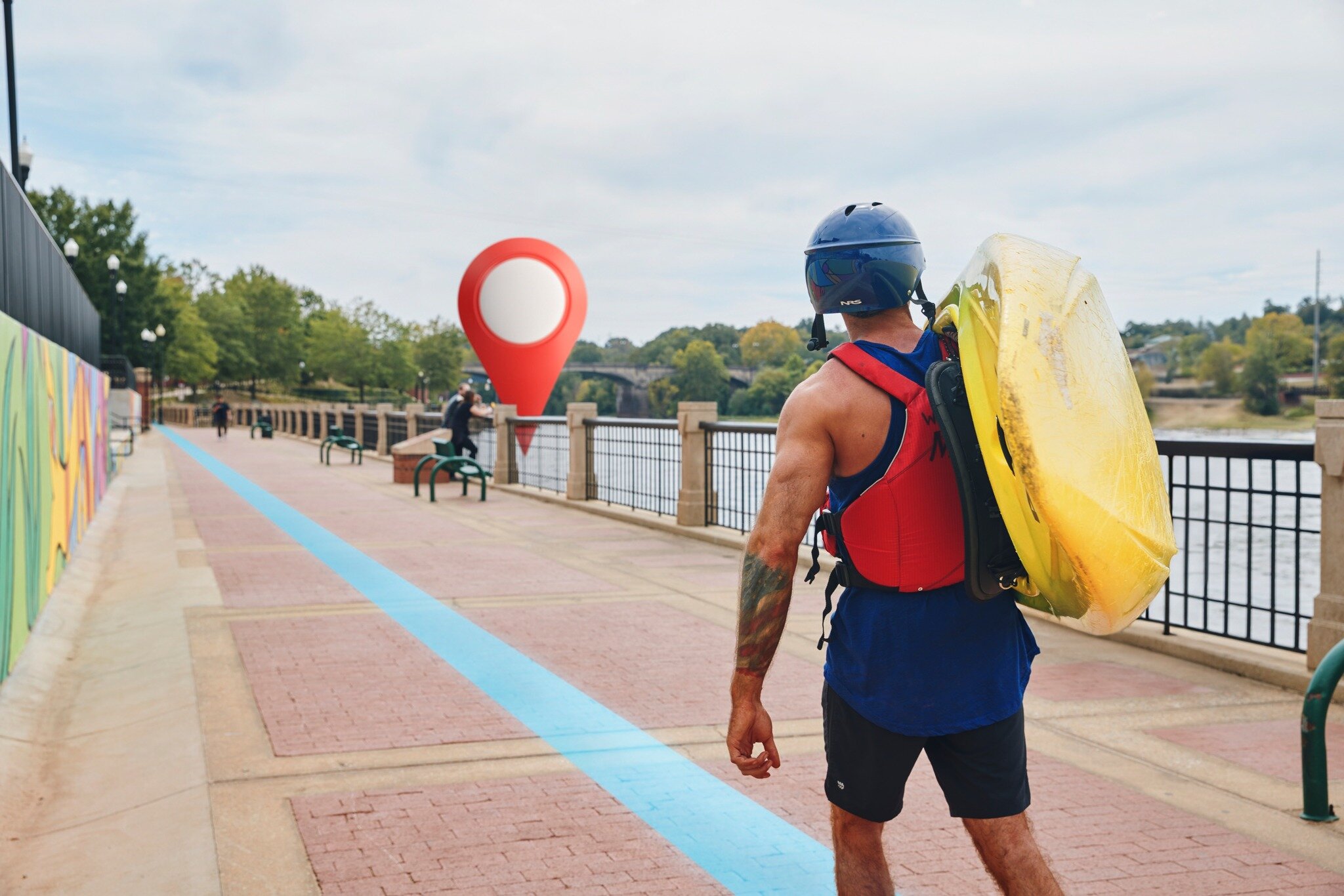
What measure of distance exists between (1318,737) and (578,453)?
13950 mm

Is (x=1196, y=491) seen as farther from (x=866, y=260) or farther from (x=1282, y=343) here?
(x=866, y=260)

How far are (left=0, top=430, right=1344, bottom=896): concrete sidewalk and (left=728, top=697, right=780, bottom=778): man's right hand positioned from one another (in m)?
1.31

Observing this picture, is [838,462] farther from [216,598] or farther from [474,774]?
[216,598]

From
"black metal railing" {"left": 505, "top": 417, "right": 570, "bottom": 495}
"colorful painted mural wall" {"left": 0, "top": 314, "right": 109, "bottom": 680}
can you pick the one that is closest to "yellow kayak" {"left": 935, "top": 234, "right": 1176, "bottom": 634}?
"colorful painted mural wall" {"left": 0, "top": 314, "right": 109, "bottom": 680}

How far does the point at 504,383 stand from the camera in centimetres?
3941

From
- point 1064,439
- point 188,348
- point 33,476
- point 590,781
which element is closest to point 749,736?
point 1064,439

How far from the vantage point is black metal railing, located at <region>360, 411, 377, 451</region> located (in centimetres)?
3516

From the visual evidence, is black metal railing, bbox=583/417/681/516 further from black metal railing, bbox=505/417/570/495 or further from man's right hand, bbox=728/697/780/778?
man's right hand, bbox=728/697/780/778

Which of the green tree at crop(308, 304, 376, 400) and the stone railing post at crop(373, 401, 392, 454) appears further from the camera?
the green tree at crop(308, 304, 376, 400)

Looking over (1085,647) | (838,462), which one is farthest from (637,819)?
(1085,647)

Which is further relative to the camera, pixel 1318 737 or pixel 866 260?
pixel 1318 737

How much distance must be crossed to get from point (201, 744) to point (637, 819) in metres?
2.16

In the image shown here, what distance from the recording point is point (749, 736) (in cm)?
272

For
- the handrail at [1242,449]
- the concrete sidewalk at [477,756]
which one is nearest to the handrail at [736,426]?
the concrete sidewalk at [477,756]
